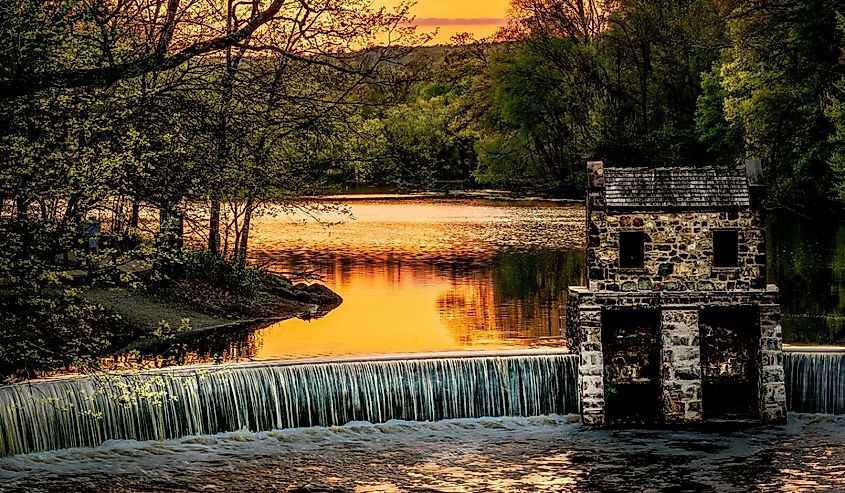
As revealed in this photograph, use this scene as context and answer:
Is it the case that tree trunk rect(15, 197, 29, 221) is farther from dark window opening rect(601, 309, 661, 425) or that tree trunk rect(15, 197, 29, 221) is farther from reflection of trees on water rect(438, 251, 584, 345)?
reflection of trees on water rect(438, 251, 584, 345)

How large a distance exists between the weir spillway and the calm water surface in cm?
503

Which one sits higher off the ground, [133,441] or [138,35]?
[138,35]

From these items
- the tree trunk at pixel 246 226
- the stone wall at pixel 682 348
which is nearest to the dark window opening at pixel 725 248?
the stone wall at pixel 682 348

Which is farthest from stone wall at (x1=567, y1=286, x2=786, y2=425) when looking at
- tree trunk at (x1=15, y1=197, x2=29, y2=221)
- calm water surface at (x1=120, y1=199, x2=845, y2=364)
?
tree trunk at (x1=15, y1=197, x2=29, y2=221)

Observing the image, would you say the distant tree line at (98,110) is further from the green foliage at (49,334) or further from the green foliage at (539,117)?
the green foliage at (539,117)

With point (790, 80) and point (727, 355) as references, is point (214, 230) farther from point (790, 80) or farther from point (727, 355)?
point (790, 80)

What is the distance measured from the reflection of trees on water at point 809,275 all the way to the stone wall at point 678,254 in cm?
631

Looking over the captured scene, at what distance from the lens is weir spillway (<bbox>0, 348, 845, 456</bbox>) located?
2111 cm

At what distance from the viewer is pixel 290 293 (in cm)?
3841

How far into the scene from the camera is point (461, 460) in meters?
21.4

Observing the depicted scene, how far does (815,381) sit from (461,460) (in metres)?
8.10

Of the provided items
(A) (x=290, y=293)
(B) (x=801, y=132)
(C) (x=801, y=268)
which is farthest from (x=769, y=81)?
(A) (x=290, y=293)

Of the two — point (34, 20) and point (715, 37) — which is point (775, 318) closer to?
point (34, 20)

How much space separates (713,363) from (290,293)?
16.7m
